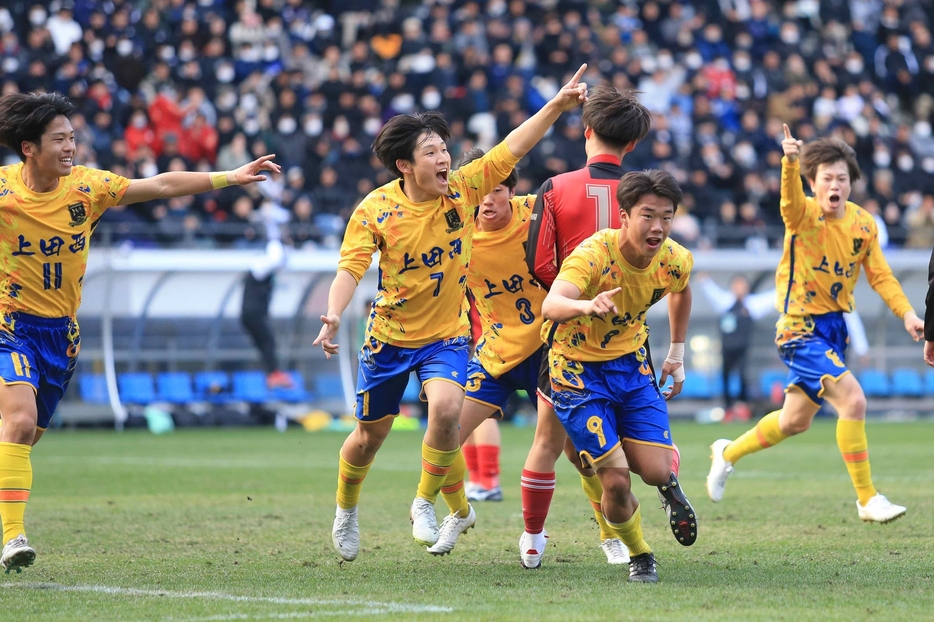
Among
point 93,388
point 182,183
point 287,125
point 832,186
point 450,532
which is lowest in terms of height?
point 93,388

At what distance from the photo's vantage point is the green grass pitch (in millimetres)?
5285

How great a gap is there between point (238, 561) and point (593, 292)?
2318 mm

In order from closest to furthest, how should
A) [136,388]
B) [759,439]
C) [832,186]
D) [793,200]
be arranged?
[793,200] < [832,186] < [759,439] < [136,388]

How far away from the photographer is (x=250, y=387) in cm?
1933

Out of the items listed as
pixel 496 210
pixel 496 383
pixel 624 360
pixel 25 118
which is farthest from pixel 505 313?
pixel 25 118

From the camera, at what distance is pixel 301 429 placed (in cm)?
1933

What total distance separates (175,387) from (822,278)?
12.2 meters

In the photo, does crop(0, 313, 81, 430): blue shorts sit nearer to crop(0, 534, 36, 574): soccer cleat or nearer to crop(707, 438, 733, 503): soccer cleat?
crop(0, 534, 36, 574): soccer cleat

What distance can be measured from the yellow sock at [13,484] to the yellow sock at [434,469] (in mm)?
1943

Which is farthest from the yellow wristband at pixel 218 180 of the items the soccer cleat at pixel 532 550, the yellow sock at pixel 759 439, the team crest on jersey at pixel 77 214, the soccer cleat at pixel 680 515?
the yellow sock at pixel 759 439

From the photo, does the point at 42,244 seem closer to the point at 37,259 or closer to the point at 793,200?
the point at 37,259

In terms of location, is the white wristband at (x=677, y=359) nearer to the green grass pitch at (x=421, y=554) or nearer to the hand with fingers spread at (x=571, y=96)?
the green grass pitch at (x=421, y=554)

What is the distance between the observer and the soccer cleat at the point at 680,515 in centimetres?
589


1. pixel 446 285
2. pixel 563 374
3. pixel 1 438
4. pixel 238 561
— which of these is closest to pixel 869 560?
pixel 563 374
